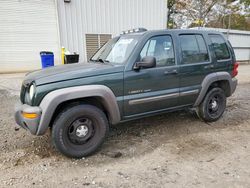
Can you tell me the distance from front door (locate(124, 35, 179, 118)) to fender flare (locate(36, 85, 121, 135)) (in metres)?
0.32

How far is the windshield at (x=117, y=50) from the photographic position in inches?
152

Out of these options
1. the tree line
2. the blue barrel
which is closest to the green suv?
the blue barrel

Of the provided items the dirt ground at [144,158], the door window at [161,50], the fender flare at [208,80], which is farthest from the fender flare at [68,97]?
the fender flare at [208,80]

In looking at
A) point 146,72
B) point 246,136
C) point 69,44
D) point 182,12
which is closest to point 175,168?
point 146,72

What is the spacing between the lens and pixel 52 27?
477 inches

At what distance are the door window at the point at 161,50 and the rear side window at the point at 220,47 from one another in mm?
1183

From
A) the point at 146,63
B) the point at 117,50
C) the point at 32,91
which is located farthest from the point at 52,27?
the point at 146,63

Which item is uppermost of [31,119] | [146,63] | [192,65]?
[146,63]

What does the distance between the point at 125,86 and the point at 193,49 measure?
173 centimetres

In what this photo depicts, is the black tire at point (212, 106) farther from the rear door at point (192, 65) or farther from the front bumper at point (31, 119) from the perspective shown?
the front bumper at point (31, 119)

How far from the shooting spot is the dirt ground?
2.91 m

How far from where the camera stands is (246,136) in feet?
13.9

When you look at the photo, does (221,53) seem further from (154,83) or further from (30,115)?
(30,115)

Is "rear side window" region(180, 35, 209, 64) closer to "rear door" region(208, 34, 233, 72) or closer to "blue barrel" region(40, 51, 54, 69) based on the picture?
"rear door" region(208, 34, 233, 72)
